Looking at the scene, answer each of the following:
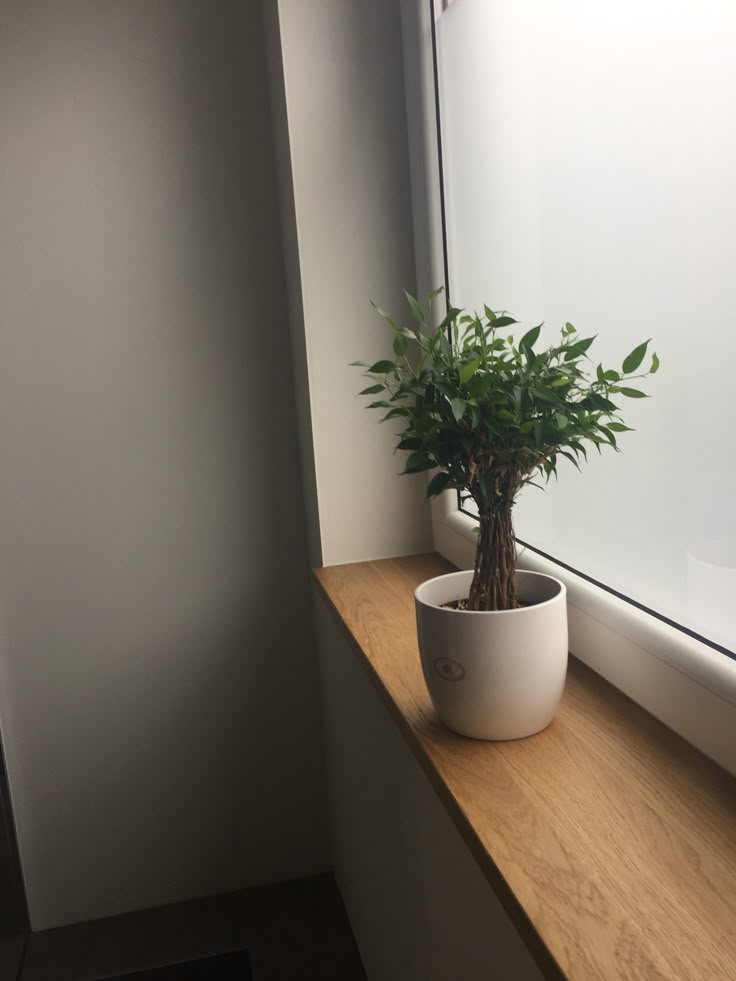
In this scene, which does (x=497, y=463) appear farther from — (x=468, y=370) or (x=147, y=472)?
(x=147, y=472)

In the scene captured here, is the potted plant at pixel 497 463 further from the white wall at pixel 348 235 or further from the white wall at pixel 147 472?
the white wall at pixel 147 472

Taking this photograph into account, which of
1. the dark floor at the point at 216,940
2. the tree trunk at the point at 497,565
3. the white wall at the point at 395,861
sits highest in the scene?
the tree trunk at the point at 497,565

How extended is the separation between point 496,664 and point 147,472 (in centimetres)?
108

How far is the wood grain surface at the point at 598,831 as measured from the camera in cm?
56

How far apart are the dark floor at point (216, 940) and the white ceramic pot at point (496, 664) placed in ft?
3.48

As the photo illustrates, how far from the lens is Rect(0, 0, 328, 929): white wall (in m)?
1.58

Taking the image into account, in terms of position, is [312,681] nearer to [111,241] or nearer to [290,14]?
[111,241]

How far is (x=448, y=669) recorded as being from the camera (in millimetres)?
818

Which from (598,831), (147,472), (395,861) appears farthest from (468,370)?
(147,472)

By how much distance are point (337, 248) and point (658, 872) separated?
1.15 m

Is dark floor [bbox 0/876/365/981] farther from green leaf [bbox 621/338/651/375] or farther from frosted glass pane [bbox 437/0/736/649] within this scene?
green leaf [bbox 621/338/651/375]

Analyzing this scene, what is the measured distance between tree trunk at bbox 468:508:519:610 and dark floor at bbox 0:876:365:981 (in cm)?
113

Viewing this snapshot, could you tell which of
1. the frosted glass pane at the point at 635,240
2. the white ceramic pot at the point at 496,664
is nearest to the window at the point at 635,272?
the frosted glass pane at the point at 635,240

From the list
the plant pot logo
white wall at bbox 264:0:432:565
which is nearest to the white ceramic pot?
the plant pot logo
